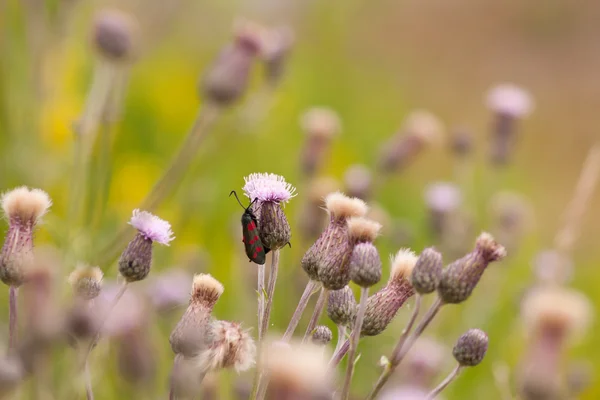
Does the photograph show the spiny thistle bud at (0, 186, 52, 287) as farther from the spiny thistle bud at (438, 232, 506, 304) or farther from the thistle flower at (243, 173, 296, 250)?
the spiny thistle bud at (438, 232, 506, 304)

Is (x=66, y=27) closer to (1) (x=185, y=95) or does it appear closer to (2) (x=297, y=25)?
(1) (x=185, y=95)

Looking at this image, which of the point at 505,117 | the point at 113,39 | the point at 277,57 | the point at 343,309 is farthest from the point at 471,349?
the point at 505,117

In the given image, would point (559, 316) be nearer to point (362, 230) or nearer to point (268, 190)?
point (362, 230)

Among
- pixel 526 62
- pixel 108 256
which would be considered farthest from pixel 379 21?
pixel 108 256

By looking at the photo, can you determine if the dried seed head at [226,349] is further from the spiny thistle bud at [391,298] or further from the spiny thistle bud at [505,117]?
the spiny thistle bud at [505,117]

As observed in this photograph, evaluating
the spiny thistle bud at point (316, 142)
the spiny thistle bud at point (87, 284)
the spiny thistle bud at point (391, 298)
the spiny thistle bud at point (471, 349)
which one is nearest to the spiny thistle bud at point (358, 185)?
the spiny thistle bud at point (316, 142)

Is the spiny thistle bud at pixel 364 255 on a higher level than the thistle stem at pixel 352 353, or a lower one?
higher

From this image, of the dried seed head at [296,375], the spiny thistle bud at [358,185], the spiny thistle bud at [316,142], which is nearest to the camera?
the dried seed head at [296,375]
